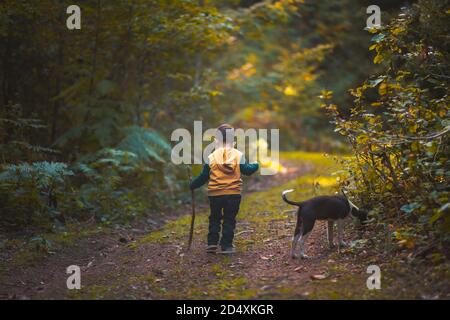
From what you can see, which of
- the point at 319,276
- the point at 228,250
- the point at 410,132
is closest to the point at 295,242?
the point at 319,276

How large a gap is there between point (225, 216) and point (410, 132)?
2760 mm

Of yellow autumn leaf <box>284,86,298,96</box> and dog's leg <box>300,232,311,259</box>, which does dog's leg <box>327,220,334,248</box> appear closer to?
dog's leg <box>300,232,311,259</box>

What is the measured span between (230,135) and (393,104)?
226 centimetres

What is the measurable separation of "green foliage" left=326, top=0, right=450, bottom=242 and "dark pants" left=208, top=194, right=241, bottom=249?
1739 millimetres

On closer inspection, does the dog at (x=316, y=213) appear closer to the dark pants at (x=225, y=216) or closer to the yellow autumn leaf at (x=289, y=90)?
the dark pants at (x=225, y=216)

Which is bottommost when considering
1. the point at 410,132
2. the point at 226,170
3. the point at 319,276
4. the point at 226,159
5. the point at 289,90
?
the point at 319,276

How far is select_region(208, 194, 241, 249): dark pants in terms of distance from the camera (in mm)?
7551

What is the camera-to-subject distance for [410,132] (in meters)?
6.72

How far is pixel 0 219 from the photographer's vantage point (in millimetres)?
8797

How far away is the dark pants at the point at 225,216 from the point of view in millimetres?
7551

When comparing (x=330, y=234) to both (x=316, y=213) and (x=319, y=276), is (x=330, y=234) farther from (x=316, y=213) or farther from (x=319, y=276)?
(x=319, y=276)

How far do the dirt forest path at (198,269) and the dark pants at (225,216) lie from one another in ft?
0.82

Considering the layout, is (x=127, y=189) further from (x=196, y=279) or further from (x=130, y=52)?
(x=196, y=279)

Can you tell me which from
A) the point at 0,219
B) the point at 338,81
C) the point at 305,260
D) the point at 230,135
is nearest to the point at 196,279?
the point at 305,260
